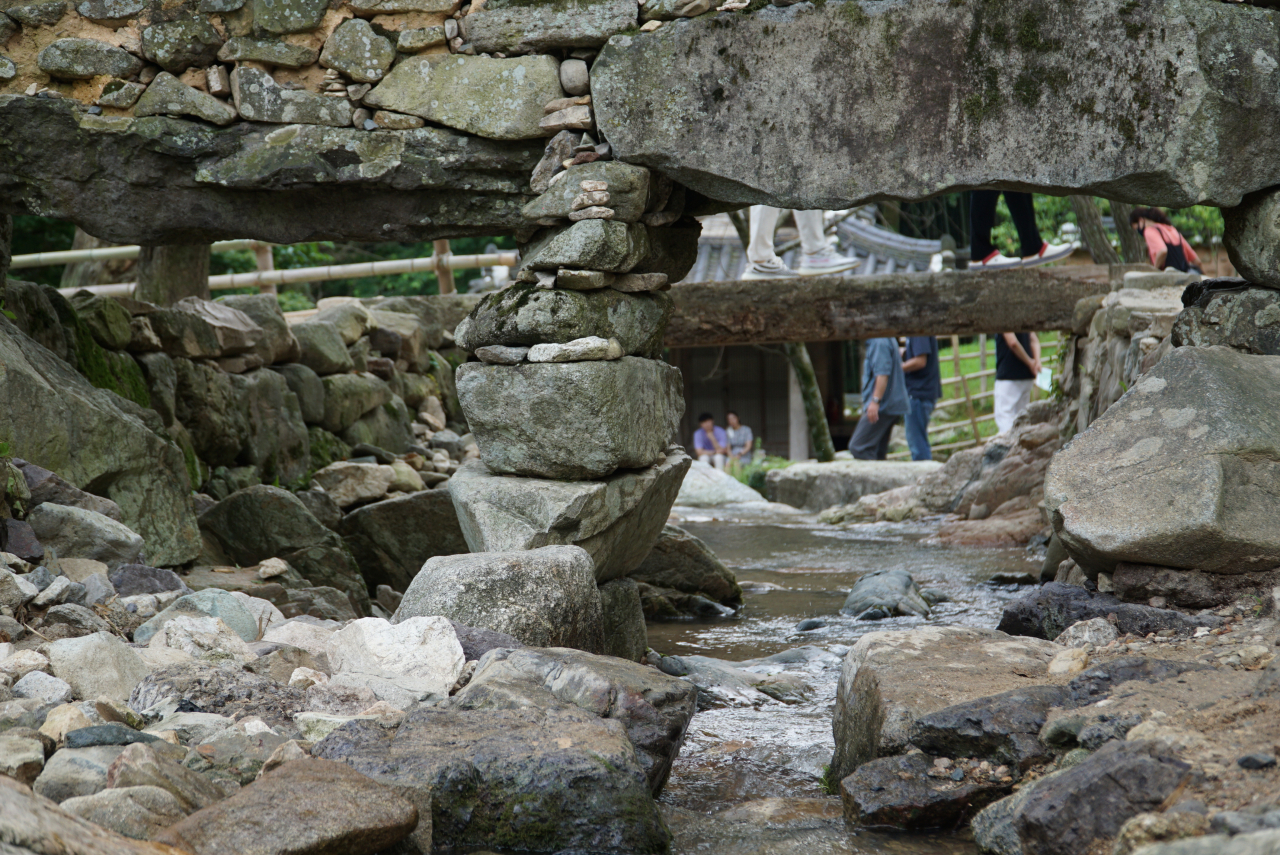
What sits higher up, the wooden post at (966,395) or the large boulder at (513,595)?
the large boulder at (513,595)

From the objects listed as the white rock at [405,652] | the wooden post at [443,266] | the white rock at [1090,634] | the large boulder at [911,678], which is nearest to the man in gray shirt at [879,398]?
the wooden post at [443,266]

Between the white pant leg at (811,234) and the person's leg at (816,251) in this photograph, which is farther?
the white pant leg at (811,234)

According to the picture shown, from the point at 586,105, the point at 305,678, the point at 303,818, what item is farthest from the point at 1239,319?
the point at 303,818

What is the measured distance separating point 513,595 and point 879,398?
8.02m

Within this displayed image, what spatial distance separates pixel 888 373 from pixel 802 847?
337 inches

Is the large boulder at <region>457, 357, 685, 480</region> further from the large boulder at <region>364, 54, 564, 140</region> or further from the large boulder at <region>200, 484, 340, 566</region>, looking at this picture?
the large boulder at <region>200, 484, 340, 566</region>

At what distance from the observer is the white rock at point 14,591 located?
3361 mm

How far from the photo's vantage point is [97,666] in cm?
299

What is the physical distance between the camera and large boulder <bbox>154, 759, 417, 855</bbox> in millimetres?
2064

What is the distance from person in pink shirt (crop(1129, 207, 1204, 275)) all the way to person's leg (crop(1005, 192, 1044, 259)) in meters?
0.77

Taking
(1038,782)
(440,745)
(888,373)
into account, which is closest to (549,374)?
(440,745)

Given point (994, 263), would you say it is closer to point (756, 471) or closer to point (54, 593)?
point (756, 471)

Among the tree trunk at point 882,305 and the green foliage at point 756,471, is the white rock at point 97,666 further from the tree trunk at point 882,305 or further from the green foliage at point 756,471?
the green foliage at point 756,471

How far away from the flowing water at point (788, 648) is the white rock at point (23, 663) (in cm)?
172
